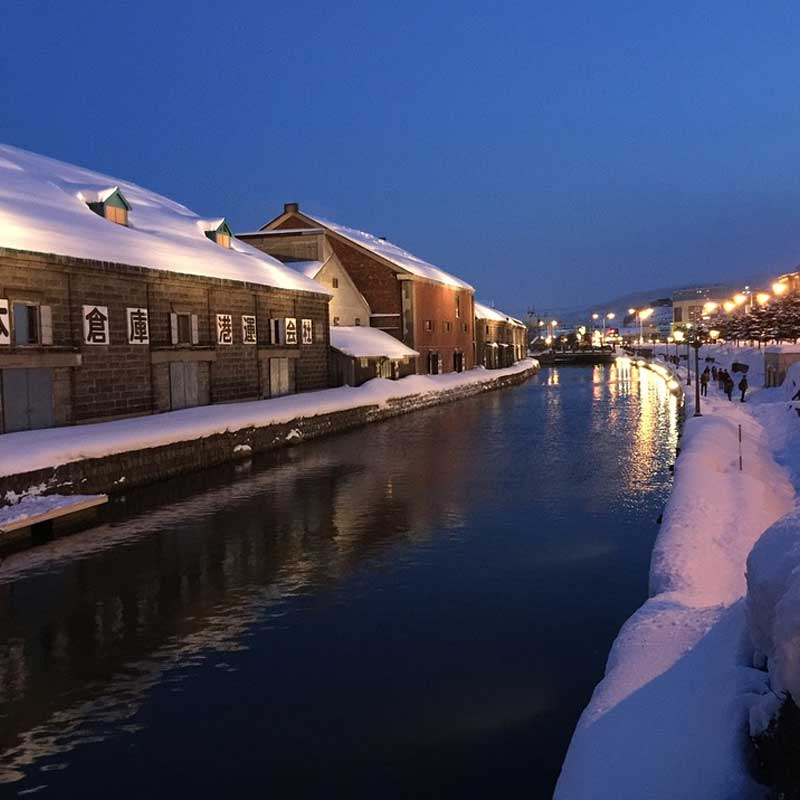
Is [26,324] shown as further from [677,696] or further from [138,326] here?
[677,696]

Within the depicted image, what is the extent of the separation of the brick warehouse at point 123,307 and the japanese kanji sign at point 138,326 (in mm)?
51

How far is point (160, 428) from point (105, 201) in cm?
1080

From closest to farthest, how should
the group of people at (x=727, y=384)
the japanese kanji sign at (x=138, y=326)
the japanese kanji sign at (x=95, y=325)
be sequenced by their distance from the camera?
the japanese kanji sign at (x=95, y=325) < the japanese kanji sign at (x=138, y=326) < the group of people at (x=727, y=384)

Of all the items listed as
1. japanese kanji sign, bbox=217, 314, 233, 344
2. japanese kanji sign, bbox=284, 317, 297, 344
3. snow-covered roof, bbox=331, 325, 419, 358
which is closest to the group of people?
snow-covered roof, bbox=331, 325, 419, 358

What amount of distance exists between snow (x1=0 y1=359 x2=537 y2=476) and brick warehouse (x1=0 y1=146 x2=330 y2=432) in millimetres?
1365

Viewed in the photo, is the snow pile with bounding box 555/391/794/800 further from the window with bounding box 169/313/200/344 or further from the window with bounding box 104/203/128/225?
the window with bounding box 104/203/128/225

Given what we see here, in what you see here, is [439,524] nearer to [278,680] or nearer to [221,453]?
[278,680]

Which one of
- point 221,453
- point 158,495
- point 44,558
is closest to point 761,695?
point 44,558

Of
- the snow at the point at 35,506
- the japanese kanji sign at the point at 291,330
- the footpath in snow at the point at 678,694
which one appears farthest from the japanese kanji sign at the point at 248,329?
the footpath in snow at the point at 678,694

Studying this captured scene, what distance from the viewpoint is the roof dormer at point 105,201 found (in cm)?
3041

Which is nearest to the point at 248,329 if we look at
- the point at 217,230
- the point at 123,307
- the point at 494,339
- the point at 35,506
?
the point at 217,230

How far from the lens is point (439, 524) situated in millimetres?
18016

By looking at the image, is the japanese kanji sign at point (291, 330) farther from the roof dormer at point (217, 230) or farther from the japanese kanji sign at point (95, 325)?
the japanese kanji sign at point (95, 325)

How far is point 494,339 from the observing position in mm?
86312
